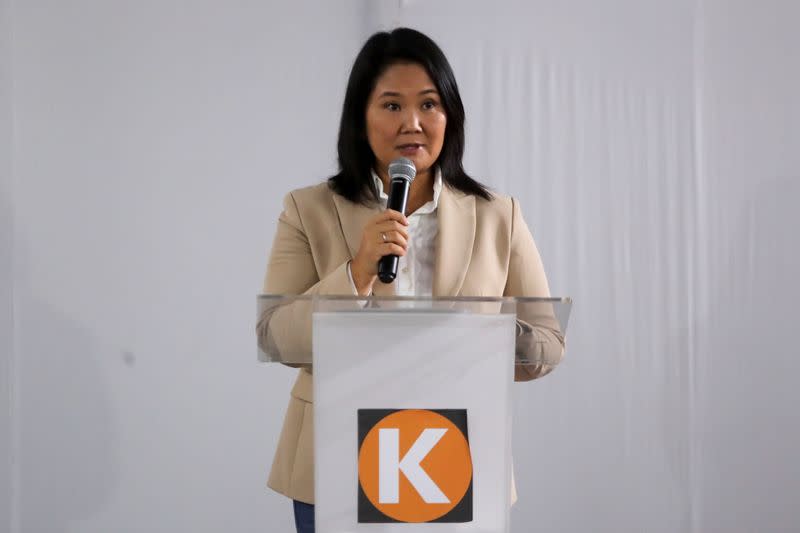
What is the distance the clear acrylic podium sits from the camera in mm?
911

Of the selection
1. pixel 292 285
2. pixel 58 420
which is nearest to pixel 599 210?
pixel 292 285

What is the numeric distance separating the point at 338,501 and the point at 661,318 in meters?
2.29

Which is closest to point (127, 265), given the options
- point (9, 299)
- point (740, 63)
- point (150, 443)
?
point (9, 299)

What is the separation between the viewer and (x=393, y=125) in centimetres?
147

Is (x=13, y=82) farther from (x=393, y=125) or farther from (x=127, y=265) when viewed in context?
(x=393, y=125)

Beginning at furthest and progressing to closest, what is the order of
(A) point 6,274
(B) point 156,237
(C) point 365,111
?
1. (B) point 156,237
2. (A) point 6,274
3. (C) point 365,111

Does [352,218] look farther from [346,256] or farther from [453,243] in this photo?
[453,243]

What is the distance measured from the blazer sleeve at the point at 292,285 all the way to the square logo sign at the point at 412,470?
16 cm

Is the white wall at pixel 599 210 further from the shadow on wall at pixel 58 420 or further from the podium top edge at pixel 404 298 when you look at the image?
the podium top edge at pixel 404 298

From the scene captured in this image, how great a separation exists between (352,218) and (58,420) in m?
1.56

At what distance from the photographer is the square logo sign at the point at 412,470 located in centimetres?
91

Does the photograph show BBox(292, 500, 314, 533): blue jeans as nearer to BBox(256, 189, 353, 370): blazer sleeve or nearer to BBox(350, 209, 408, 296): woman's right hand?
BBox(256, 189, 353, 370): blazer sleeve

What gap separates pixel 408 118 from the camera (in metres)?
1.46

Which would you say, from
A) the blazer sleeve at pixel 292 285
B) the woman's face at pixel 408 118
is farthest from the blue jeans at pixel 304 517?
the woman's face at pixel 408 118
